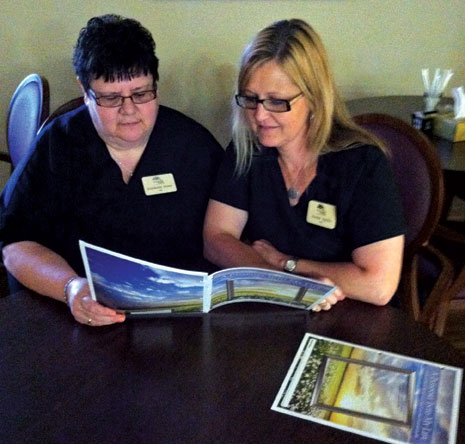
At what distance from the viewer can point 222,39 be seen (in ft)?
8.38

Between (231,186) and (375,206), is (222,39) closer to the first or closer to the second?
(231,186)

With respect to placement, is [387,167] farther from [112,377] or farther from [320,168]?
[112,377]

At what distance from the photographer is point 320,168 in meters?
1.45

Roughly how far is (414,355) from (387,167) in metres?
0.52

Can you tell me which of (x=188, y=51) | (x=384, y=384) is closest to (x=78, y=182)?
(x=384, y=384)

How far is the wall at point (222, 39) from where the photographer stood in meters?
2.51

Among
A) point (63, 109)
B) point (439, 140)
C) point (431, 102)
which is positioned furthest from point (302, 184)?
point (431, 102)

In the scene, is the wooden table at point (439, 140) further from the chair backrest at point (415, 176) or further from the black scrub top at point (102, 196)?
the black scrub top at point (102, 196)

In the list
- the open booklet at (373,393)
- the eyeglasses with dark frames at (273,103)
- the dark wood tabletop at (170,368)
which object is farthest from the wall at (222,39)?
the open booklet at (373,393)

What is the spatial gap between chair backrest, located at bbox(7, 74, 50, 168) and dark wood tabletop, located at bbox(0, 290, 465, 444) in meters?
0.95

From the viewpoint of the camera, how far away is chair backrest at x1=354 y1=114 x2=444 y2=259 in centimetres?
153

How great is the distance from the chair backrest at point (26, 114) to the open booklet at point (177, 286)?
105cm

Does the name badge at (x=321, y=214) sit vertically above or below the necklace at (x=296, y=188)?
below

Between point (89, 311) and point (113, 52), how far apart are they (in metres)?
0.68
